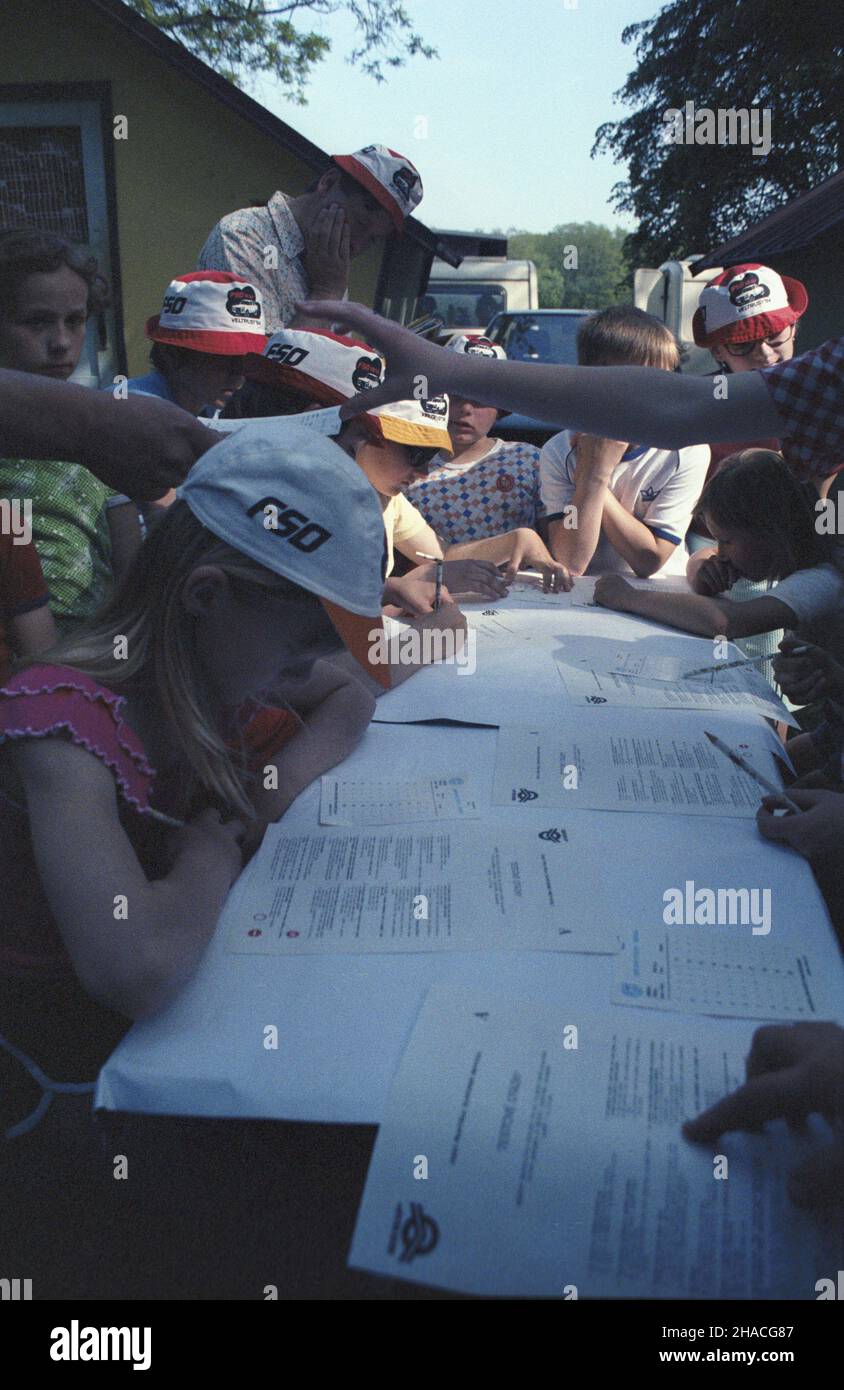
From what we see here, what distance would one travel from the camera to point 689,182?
23.5 meters

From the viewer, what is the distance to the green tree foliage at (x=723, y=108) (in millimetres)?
20375

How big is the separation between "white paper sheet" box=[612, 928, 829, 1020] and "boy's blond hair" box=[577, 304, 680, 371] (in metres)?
2.30

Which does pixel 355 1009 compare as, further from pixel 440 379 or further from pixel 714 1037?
pixel 440 379

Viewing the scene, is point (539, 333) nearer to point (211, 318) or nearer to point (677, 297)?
point (677, 297)

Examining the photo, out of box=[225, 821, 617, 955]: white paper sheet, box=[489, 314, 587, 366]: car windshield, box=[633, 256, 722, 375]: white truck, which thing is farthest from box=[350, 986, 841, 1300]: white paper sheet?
box=[633, 256, 722, 375]: white truck

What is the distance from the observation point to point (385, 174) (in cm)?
309

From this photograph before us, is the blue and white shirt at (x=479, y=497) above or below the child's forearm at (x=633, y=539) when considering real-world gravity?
above

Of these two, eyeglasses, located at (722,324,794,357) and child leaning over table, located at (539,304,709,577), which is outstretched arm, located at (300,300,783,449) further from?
eyeglasses, located at (722,324,794,357)

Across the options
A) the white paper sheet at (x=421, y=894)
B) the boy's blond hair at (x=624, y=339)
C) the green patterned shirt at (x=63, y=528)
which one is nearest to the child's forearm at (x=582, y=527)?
the boy's blond hair at (x=624, y=339)

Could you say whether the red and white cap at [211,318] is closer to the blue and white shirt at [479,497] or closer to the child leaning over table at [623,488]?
the blue and white shirt at [479,497]

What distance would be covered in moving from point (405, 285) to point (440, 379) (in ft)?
32.1

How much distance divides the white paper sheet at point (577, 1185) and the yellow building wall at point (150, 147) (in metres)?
8.46

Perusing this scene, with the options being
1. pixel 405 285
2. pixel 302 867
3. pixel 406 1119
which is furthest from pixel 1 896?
pixel 405 285

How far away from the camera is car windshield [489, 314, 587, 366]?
9977 millimetres
